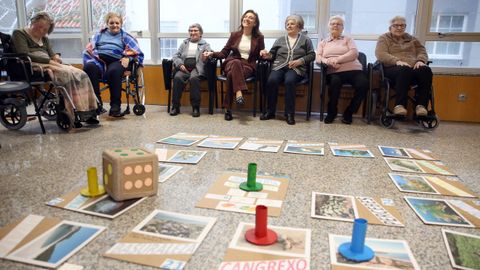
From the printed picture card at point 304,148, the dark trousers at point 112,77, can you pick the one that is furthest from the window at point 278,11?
the printed picture card at point 304,148

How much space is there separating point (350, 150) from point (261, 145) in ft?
2.09

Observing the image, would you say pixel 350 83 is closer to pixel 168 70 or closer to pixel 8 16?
pixel 168 70

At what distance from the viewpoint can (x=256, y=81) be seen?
3.90m

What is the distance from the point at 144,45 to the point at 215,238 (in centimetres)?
406

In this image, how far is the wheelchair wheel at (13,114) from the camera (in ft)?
10.1

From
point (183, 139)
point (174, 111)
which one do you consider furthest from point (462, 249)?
point (174, 111)

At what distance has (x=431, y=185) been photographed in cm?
200

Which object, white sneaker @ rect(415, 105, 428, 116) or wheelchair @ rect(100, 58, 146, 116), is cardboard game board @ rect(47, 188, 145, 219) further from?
white sneaker @ rect(415, 105, 428, 116)

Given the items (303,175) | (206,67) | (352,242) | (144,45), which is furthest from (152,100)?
(352,242)

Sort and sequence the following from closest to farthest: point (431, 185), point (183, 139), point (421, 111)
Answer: point (431, 185) < point (183, 139) < point (421, 111)

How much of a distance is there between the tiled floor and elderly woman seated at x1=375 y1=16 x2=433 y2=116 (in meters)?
0.29

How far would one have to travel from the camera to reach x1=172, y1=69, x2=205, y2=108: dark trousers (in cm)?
397

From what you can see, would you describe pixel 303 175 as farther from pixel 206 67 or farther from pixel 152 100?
pixel 152 100

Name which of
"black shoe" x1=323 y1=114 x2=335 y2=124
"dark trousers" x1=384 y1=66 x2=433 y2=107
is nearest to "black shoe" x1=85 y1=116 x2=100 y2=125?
"black shoe" x1=323 y1=114 x2=335 y2=124
